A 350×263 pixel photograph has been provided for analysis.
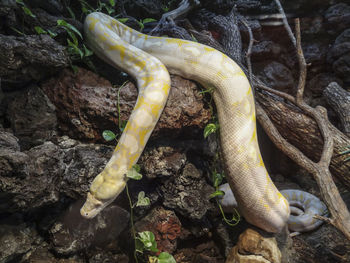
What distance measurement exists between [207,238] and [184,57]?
209 centimetres

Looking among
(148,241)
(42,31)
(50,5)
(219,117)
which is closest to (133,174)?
(148,241)

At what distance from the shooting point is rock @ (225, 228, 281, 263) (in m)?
2.15

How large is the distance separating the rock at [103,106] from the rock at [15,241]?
944mm

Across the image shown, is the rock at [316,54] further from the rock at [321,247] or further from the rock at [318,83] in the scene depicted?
the rock at [321,247]

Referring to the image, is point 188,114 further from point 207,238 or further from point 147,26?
point 147,26

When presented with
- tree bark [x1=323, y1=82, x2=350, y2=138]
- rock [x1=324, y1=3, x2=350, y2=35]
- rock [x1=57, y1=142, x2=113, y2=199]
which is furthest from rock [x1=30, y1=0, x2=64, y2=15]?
rock [x1=324, y1=3, x2=350, y2=35]

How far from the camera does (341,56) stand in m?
3.88

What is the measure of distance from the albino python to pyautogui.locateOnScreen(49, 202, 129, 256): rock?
3.84 ft

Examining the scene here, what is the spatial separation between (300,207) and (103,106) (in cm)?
282

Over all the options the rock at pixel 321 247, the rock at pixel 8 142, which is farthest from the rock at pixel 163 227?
the rock at pixel 8 142

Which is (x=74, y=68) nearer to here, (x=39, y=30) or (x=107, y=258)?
(x=39, y=30)

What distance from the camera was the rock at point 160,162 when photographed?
2.33 metres

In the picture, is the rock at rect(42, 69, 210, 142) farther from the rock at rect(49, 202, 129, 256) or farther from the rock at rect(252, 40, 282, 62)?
the rock at rect(252, 40, 282, 62)

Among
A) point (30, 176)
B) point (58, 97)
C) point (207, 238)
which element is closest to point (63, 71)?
point (58, 97)
